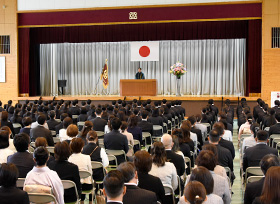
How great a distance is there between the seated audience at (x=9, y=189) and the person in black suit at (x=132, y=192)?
1001 mm

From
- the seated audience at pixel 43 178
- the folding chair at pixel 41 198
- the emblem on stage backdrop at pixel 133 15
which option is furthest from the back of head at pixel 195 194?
the emblem on stage backdrop at pixel 133 15

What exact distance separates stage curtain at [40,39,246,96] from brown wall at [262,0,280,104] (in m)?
3.45

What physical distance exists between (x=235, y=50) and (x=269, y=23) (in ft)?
13.7

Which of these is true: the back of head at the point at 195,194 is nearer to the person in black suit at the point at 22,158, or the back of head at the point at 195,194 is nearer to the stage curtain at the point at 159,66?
the person in black suit at the point at 22,158

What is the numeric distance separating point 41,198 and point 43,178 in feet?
0.91

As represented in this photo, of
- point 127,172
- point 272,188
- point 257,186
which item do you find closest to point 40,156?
point 127,172

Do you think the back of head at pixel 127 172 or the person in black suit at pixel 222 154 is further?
the person in black suit at pixel 222 154

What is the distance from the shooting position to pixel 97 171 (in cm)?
615

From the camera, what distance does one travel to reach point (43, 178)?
179 inches

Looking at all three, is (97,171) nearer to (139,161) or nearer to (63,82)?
(139,161)

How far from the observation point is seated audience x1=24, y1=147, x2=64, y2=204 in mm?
4527

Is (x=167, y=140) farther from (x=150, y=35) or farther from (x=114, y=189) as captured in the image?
(x=150, y=35)

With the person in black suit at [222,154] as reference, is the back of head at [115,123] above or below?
above

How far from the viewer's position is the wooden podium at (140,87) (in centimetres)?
1894
